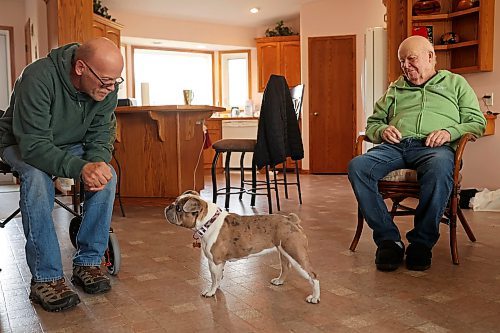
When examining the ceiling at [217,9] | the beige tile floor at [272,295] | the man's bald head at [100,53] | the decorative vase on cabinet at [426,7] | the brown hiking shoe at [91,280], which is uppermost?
the ceiling at [217,9]

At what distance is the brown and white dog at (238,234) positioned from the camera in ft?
6.06

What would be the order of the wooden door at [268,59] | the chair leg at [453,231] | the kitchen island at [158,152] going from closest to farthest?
the chair leg at [453,231] → the kitchen island at [158,152] → the wooden door at [268,59]

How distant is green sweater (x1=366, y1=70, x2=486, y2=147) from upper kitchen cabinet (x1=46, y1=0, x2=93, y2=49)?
12.1 feet

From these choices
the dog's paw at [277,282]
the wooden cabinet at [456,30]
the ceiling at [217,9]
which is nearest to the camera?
the dog's paw at [277,282]

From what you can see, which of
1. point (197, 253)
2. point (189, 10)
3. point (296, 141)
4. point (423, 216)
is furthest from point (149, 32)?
point (423, 216)

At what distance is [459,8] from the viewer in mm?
4281

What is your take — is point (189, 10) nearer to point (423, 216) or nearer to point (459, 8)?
point (459, 8)

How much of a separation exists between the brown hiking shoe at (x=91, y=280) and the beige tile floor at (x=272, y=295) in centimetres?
3

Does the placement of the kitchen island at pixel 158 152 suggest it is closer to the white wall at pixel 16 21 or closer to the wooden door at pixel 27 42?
the wooden door at pixel 27 42

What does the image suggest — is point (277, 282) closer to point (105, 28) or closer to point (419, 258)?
point (419, 258)

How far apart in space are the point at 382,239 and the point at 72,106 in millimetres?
1495

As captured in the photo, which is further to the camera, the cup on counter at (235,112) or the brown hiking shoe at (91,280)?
the cup on counter at (235,112)

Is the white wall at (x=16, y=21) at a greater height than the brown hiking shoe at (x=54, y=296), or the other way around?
the white wall at (x=16, y=21)

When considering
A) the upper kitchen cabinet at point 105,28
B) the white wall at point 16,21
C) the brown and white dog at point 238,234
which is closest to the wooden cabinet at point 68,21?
the upper kitchen cabinet at point 105,28
